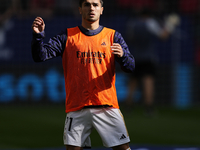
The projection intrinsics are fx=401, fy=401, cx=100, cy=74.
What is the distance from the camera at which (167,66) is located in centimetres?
1008

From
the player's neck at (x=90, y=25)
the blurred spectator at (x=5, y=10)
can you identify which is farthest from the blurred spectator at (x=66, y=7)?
the player's neck at (x=90, y=25)

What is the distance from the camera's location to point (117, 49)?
337cm

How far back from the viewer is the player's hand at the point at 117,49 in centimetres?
337

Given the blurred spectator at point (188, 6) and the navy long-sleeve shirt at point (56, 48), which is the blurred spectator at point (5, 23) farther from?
the navy long-sleeve shirt at point (56, 48)

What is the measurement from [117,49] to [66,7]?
7833mm

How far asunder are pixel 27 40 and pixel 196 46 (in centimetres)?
424

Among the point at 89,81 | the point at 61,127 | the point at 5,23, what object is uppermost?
the point at 5,23

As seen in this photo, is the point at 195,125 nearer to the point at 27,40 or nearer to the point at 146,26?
the point at 146,26

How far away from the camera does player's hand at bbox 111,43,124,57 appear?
3371 millimetres

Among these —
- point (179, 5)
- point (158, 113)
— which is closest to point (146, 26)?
point (158, 113)

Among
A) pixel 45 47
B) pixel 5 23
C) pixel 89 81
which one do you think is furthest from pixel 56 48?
pixel 5 23

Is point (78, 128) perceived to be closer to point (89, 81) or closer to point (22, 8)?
point (89, 81)

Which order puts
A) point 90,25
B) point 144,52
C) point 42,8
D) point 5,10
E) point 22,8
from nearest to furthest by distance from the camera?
point 90,25
point 144,52
point 5,10
point 22,8
point 42,8

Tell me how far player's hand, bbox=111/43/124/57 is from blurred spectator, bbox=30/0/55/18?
7.09 meters
